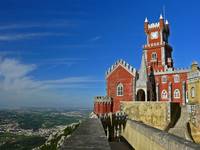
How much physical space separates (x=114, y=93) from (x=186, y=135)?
2043 centimetres

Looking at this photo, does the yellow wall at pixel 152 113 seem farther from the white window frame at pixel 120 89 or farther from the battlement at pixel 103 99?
the white window frame at pixel 120 89

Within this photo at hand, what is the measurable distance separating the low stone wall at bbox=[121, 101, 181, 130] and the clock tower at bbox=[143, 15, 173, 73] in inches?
888

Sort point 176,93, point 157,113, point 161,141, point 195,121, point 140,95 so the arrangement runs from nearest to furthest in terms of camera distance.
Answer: point 161,141
point 195,121
point 157,113
point 140,95
point 176,93

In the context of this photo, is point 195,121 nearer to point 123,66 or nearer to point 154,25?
point 123,66

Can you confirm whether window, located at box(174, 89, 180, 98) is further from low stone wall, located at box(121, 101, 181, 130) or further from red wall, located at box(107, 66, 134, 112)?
low stone wall, located at box(121, 101, 181, 130)

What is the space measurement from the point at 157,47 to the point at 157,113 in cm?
2678

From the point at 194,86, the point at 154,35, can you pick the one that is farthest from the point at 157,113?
the point at 154,35

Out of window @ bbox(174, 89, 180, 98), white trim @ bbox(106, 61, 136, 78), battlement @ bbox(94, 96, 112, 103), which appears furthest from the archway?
window @ bbox(174, 89, 180, 98)

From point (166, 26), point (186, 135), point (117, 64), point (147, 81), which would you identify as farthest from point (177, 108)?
point (166, 26)

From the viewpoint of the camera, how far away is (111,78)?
4684 centimetres

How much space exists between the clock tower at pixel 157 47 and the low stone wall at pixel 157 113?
74.0 feet

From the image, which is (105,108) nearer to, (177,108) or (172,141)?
(177,108)

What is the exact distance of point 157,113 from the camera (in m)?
29.9

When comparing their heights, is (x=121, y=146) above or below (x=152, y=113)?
below
